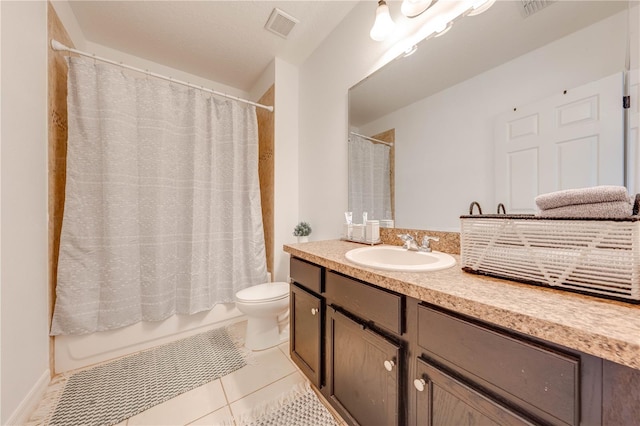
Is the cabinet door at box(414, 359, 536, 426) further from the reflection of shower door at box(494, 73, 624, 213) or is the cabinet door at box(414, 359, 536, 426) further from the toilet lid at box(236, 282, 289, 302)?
the toilet lid at box(236, 282, 289, 302)

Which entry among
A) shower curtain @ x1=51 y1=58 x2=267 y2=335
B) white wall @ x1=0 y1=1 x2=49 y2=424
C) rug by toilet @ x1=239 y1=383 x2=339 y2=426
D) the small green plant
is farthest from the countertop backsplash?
white wall @ x1=0 y1=1 x2=49 y2=424

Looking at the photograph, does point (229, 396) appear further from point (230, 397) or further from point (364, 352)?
point (364, 352)

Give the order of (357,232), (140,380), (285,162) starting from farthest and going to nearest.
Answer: (285,162)
(357,232)
(140,380)

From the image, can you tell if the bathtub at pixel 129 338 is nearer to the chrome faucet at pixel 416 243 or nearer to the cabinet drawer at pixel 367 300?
the cabinet drawer at pixel 367 300

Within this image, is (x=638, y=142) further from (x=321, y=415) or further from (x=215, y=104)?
(x=215, y=104)

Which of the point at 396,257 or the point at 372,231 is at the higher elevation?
the point at 372,231

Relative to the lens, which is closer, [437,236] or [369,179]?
[437,236]

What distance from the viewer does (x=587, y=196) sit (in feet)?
1.93

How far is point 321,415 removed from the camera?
3.62 feet

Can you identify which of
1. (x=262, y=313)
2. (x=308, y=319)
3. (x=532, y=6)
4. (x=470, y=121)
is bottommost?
(x=262, y=313)

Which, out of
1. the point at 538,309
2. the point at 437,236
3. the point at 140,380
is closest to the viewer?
the point at 538,309

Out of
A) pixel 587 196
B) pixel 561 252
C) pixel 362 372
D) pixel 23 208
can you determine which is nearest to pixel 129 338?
pixel 23 208

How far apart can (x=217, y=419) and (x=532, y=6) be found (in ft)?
7.30

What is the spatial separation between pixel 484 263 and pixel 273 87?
83.5 inches
